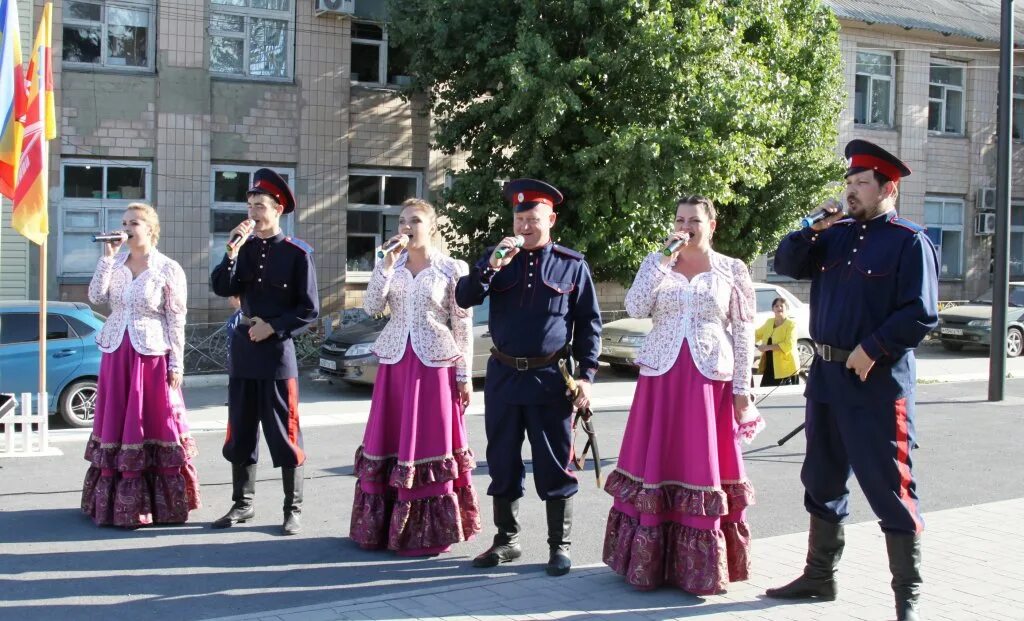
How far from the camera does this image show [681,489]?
594 centimetres

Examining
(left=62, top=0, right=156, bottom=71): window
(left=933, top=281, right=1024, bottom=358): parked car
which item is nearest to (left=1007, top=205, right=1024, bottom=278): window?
(left=933, top=281, right=1024, bottom=358): parked car

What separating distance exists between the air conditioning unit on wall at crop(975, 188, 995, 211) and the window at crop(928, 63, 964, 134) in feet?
5.45

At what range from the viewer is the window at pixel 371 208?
67.2 feet

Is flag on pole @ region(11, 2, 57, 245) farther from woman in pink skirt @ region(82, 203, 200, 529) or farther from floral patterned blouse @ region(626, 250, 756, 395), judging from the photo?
floral patterned blouse @ region(626, 250, 756, 395)

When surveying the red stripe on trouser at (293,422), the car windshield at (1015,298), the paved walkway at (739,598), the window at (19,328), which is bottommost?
the paved walkway at (739,598)

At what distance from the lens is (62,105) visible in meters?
17.8

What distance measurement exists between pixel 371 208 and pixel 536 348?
14696 mm

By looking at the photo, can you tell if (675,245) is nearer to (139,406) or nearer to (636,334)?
(139,406)

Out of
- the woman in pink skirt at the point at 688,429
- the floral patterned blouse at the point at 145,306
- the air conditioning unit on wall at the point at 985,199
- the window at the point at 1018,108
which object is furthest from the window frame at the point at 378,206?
the window at the point at 1018,108

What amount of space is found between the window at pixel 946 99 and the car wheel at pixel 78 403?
22.9 meters

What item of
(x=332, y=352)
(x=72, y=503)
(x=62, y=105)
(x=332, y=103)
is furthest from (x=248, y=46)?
(x=72, y=503)

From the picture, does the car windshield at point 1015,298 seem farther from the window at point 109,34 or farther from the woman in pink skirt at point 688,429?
the woman in pink skirt at point 688,429

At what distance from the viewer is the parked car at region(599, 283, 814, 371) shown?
1791 cm

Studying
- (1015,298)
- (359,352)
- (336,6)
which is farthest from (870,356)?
(1015,298)
